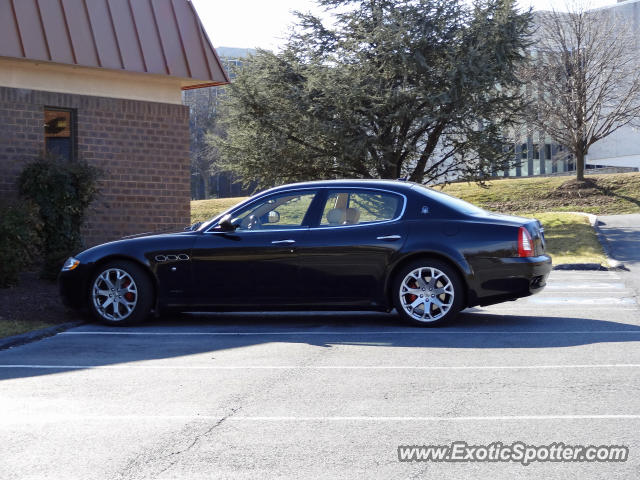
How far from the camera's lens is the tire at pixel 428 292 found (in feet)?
30.5

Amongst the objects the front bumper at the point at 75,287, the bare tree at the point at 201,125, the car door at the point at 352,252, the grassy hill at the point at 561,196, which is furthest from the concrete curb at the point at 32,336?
the bare tree at the point at 201,125

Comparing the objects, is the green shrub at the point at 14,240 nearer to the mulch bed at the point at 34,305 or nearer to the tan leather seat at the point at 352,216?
the mulch bed at the point at 34,305

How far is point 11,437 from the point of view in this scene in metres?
5.23

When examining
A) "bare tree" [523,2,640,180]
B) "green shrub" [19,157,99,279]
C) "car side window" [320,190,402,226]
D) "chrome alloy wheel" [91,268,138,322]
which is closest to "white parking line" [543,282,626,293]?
"car side window" [320,190,402,226]

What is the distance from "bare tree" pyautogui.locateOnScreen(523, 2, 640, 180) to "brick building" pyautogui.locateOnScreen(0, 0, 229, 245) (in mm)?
19162

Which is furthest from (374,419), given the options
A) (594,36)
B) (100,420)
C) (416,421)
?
(594,36)

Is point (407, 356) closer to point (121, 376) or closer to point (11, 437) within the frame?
point (121, 376)

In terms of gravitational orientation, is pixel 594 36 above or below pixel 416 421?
above

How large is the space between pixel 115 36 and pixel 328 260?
838cm

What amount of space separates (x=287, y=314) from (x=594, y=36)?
27.2 metres

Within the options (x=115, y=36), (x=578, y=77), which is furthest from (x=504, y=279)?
(x=578, y=77)

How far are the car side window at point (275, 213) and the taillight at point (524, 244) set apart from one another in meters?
2.27

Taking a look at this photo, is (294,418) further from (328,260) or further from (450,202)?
(450,202)

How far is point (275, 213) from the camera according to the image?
32.5 ft
